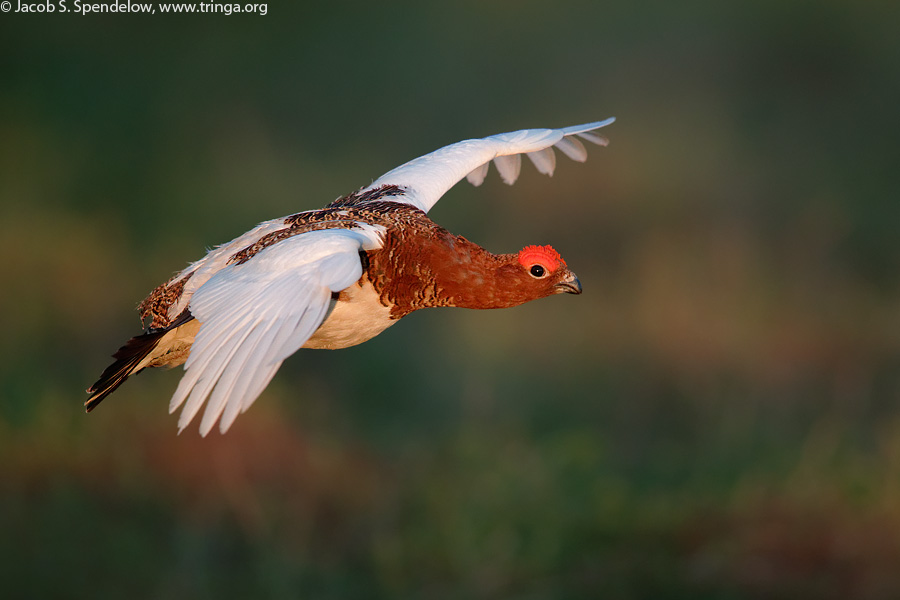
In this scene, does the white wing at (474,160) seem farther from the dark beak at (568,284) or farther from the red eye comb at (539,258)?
the dark beak at (568,284)

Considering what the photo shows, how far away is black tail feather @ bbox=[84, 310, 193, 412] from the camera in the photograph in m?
4.20

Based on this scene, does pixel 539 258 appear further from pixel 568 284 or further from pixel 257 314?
pixel 257 314

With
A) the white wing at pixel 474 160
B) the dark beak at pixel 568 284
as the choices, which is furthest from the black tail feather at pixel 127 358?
the dark beak at pixel 568 284

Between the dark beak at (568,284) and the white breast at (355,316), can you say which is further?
the dark beak at (568,284)

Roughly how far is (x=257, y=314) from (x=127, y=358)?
783 mm

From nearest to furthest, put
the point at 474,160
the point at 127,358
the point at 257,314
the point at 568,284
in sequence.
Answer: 1. the point at 257,314
2. the point at 127,358
3. the point at 568,284
4. the point at 474,160

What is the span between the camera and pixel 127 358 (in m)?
4.28

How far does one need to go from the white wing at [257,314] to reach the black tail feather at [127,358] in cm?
30

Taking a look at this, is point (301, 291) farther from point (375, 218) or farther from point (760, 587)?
point (760, 587)

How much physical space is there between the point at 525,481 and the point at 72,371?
4.03m

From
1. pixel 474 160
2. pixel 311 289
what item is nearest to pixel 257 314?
pixel 311 289

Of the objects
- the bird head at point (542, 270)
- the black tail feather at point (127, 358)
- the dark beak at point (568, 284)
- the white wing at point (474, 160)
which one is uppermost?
the white wing at point (474, 160)

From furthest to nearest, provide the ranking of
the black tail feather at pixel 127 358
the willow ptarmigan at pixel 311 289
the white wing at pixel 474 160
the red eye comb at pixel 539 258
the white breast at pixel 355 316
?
the white wing at pixel 474 160 → the red eye comb at pixel 539 258 → the white breast at pixel 355 316 → the black tail feather at pixel 127 358 → the willow ptarmigan at pixel 311 289

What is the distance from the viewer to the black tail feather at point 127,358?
4.20m
